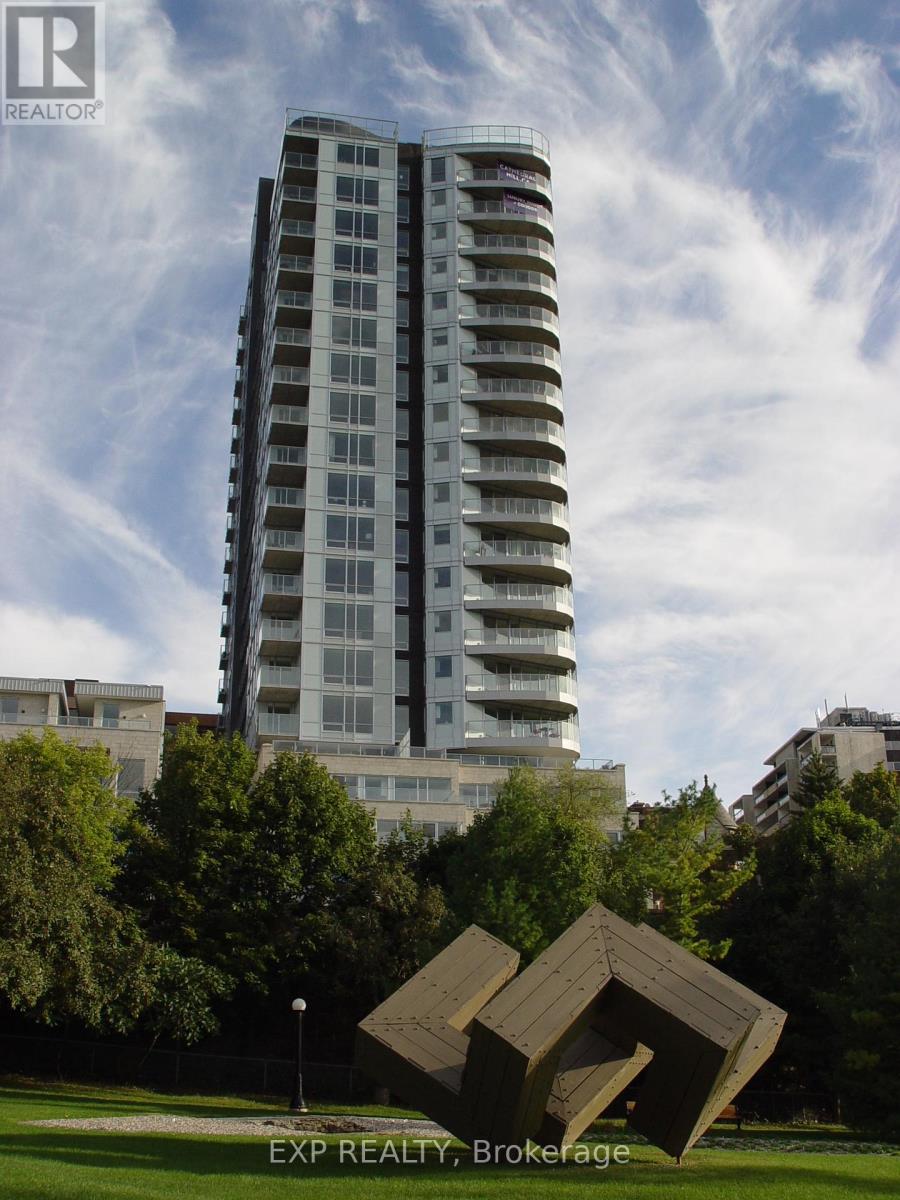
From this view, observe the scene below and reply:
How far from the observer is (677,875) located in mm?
43469

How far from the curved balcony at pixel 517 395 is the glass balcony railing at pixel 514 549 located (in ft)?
31.0

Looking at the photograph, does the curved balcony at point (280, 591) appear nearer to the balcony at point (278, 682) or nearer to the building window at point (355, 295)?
the balcony at point (278, 682)

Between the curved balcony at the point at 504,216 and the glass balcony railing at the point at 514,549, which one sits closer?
the glass balcony railing at the point at 514,549

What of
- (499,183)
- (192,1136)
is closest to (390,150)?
(499,183)

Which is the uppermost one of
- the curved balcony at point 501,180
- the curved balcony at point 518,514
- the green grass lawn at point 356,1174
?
the curved balcony at point 501,180

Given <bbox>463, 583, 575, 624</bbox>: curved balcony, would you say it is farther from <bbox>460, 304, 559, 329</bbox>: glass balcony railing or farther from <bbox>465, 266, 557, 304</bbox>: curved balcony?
<bbox>465, 266, 557, 304</bbox>: curved balcony

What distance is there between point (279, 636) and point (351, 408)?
50.1 ft

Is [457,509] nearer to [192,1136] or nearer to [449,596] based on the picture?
[449,596]

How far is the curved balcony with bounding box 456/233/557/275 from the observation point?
82.6 meters

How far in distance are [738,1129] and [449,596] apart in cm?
4536

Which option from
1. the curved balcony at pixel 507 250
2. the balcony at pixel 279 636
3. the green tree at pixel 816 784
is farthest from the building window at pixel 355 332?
Answer: the green tree at pixel 816 784

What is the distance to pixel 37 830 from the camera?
36219mm

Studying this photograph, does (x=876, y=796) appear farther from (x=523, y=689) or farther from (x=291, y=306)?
(x=291, y=306)

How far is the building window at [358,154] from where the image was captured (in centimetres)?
8331
